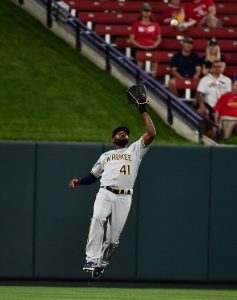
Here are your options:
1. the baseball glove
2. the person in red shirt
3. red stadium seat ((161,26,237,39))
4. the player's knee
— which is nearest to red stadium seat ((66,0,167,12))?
red stadium seat ((161,26,237,39))

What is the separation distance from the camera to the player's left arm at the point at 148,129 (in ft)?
45.2

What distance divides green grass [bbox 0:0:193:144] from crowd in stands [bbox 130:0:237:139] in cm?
66

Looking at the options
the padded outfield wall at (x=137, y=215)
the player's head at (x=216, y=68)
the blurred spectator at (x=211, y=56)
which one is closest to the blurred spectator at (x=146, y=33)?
the blurred spectator at (x=211, y=56)

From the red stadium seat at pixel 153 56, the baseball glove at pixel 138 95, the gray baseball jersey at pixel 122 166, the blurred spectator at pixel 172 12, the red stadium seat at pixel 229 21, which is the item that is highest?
the blurred spectator at pixel 172 12

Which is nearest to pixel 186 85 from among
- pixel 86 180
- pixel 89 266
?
Result: pixel 86 180

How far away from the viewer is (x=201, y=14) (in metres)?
20.4

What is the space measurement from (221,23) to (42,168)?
6384mm

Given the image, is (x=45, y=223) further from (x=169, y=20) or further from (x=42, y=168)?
(x=169, y=20)

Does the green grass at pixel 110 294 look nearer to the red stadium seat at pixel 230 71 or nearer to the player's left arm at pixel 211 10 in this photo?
the red stadium seat at pixel 230 71

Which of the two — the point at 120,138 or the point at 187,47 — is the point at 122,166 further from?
the point at 187,47

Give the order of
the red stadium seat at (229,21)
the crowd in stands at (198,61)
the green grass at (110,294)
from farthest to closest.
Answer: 1. the red stadium seat at (229,21)
2. the crowd in stands at (198,61)
3. the green grass at (110,294)

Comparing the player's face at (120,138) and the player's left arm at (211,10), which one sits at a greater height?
the player's left arm at (211,10)

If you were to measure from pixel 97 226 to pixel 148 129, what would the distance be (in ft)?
4.25

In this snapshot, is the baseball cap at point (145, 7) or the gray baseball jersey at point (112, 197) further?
the baseball cap at point (145, 7)
